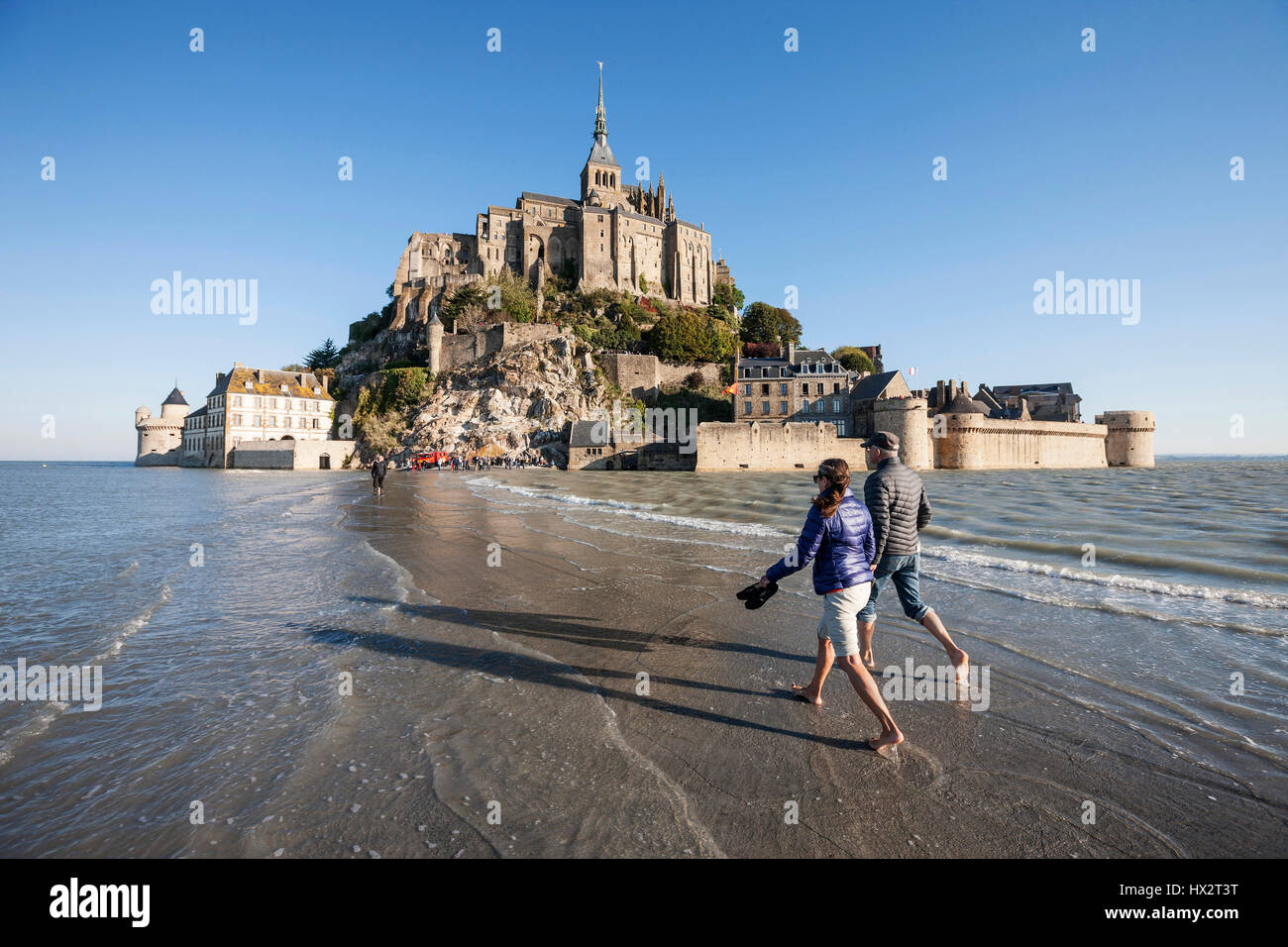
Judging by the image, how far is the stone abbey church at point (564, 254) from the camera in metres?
69.5

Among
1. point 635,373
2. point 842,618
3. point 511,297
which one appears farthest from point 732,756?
point 511,297

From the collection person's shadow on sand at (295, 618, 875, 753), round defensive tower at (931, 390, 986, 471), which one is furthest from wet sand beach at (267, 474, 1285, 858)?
round defensive tower at (931, 390, 986, 471)

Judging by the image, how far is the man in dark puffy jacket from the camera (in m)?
4.66

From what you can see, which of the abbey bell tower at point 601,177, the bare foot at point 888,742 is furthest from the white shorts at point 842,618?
the abbey bell tower at point 601,177

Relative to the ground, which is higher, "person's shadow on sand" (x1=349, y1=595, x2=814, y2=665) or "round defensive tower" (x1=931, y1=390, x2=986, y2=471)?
→ "round defensive tower" (x1=931, y1=390, x2=986, y2=471)

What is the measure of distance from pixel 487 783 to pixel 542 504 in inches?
674

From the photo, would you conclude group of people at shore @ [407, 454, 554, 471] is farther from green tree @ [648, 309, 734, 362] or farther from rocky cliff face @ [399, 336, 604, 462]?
green tree @ [648, 309, 734, 362]

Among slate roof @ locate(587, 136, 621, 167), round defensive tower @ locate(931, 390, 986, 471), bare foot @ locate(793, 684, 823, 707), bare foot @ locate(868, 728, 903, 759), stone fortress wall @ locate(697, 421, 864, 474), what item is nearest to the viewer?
bare foot @ locate(868, 728, 903, 759)

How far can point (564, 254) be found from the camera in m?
73.6

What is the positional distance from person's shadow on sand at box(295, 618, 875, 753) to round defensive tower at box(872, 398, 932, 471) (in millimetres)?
43073

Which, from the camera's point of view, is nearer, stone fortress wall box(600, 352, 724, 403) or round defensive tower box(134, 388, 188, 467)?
stone fortress wall box(600, 352, 724, 403)

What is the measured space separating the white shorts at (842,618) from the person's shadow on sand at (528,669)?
633 millimetres
